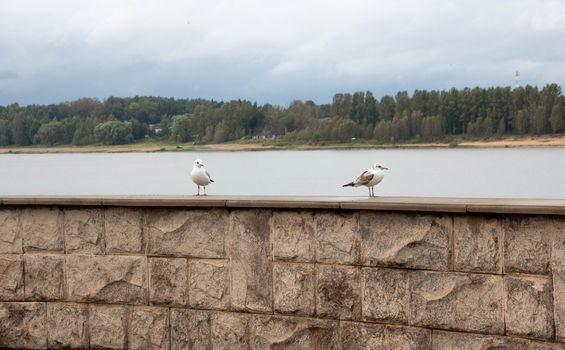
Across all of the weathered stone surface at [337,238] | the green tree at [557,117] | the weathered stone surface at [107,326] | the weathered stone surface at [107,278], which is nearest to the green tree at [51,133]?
the green tree at [557,117]

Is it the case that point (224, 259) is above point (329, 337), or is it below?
above

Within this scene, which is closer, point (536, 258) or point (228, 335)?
point (536, 258)

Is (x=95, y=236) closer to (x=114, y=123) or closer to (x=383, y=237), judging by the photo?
(x=383, y=237)

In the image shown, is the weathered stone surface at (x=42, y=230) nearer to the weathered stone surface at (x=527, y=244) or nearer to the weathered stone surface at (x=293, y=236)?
the weathered stone surface at (x=293, y=236)

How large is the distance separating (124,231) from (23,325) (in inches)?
50.2

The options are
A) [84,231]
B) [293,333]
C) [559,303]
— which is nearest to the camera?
[559,303]

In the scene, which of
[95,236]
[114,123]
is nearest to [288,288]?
[95,236]

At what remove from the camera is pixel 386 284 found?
253 inches

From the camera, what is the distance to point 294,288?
680 centimetres

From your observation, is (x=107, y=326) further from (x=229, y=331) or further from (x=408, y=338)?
(x=408, y=338)

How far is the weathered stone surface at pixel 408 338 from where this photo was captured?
626 cm

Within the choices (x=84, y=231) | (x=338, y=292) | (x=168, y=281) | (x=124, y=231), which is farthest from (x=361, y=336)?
(x=84, y=231)

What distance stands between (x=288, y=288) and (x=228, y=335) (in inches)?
25.2

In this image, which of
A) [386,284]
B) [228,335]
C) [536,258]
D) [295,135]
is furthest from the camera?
[295,135]
